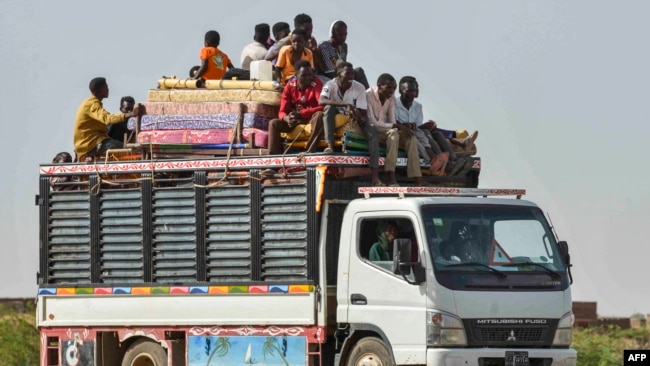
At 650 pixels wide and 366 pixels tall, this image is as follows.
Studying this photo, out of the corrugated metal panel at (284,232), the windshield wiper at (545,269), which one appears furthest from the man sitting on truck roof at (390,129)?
the windshield wiper at (545,269)

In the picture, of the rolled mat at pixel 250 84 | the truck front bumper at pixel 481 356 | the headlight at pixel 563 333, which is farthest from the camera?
the rolled mat at pixel 250 84

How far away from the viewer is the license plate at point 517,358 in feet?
50.8

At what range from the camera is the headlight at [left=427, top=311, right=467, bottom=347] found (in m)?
15.3

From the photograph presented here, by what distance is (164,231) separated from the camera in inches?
713

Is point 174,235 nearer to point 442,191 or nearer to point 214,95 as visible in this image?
point 214,95

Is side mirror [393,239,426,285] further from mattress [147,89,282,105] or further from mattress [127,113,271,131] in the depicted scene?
mattress [147,89,282,105]

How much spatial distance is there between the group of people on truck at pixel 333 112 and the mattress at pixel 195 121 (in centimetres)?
19

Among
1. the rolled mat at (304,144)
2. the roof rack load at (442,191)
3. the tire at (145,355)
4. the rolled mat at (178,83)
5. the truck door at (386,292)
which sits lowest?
the tire at (145,355)

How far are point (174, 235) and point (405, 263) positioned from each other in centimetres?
362

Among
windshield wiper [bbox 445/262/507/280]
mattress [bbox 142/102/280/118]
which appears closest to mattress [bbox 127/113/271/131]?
mattress [bbox 142/102/280/118]

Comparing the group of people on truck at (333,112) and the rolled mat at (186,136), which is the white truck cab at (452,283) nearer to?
the group of people on truck at (333,112)

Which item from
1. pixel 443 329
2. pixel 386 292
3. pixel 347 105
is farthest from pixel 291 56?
pixel 443 329

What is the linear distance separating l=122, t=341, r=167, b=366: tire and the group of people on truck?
2.44 m

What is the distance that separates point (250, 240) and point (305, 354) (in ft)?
4.68
